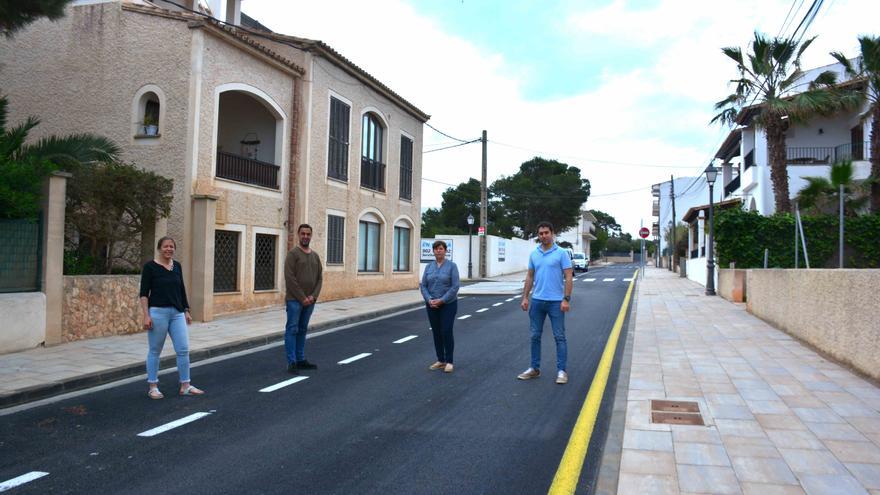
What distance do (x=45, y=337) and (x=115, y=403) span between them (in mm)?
3675

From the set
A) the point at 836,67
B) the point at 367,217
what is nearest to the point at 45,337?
the point at 367,217

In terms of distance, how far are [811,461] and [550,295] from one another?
135 inches

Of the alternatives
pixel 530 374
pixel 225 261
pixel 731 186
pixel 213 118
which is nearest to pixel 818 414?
pixel 530 374

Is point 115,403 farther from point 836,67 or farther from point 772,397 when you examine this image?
point 836,67

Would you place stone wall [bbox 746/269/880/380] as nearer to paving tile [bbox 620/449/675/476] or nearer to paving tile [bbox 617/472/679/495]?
paving tile [bbox 620/449/675/476]

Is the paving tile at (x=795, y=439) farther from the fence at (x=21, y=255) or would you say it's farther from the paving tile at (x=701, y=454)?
the fence at (x=21, y=255)

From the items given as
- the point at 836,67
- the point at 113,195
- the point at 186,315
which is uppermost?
the point at 836,67

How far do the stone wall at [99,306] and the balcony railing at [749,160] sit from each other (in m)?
24.2

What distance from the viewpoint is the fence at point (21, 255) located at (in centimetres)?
898

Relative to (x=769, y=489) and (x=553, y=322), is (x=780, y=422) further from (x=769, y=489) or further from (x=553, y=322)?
(x=553, y=322)

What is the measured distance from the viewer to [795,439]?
513 cm

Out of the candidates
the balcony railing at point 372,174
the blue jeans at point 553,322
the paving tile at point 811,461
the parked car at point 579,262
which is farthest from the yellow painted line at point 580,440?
the parked car at point 579,262

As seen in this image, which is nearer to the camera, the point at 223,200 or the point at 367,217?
the point at 223,200

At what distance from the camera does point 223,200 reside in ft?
45.6
